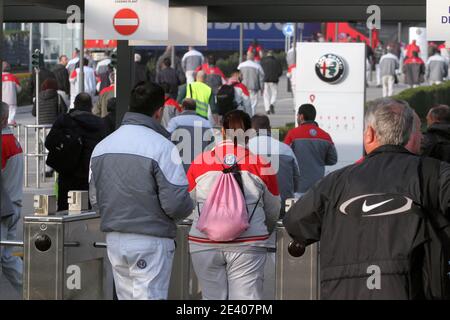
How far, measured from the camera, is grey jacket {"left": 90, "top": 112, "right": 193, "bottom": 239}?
6676 millimetres

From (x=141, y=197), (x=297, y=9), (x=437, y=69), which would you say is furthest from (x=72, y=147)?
(x=437, y=69)

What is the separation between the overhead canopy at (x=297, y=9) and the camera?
33.8 feet

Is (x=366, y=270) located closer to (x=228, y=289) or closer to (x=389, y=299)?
(x=389, y=299)

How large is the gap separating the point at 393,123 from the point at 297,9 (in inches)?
242

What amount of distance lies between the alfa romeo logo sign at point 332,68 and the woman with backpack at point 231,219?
11.7 metres

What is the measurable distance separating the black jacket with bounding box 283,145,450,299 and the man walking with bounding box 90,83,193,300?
1.86m

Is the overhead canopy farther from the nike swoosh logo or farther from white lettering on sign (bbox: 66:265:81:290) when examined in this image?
the nike swoosh logo

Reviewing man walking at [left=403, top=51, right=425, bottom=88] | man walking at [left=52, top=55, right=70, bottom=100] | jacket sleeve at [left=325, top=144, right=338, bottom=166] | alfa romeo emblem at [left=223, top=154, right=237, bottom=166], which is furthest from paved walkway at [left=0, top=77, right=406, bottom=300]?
alfa romeo emblem at [left=223, top=154, right=237, bottom=166]

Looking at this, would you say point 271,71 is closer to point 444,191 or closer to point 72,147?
point 72,147

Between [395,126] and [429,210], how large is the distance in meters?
0.41

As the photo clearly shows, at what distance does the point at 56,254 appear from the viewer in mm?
7520

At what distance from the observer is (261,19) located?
1157 centimetres

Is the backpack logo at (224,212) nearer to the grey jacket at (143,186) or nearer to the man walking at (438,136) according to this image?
the grey jacket at (143,186)

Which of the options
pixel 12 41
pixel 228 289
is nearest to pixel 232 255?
pixel 228 289
